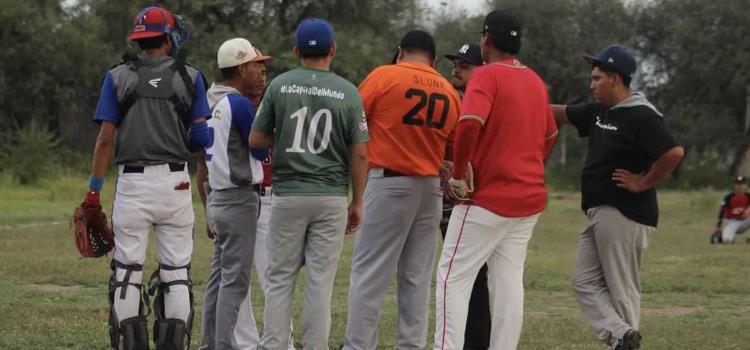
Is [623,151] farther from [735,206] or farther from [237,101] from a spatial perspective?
[735,206]

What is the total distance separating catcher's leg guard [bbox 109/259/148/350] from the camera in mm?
7660

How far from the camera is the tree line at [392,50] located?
47969 mm

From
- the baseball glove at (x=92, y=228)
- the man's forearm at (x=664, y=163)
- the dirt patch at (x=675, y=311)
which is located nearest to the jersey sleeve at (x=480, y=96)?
the man's forearm at (x=664, y=163)

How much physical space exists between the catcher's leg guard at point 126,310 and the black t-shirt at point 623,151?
10.6 ft

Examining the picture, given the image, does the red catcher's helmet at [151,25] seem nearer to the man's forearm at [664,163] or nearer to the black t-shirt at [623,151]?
the black t-shirt at [623,151]

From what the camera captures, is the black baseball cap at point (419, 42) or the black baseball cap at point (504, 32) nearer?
the black baseball cap at point (504, 32)

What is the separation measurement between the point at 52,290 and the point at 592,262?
6.78 m

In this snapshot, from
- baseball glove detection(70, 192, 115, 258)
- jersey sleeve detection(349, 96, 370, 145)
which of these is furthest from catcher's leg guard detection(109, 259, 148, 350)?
jersey sleeve detection(349, 96, 370, 145)

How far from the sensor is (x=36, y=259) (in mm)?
16750

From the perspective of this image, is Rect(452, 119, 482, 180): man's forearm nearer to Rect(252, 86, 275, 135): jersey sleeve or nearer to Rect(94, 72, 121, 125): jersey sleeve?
Rect(252, 86, 275, 135): jersey sleeve

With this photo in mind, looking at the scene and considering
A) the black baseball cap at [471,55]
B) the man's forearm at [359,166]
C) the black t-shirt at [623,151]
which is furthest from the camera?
the black baseball cap at [471,55]

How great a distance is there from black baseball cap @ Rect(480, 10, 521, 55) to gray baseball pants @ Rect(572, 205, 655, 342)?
1571mm

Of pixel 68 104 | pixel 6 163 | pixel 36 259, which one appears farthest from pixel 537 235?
pixel 68 104

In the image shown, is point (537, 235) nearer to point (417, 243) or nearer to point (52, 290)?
point (52, 290)
